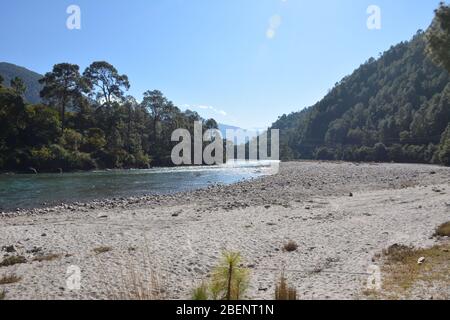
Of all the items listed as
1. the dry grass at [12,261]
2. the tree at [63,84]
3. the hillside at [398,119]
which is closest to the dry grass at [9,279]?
the dry grass at [12,261]

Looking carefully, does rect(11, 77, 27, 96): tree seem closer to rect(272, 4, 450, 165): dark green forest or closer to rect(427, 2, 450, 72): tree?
rect(427, 2, 450, 72): tree

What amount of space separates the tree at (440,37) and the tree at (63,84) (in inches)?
2830

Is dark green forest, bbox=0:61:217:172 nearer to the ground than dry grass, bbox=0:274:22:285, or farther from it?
farther from it

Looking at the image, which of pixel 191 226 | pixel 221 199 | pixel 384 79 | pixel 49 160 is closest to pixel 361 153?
pixel 384 79

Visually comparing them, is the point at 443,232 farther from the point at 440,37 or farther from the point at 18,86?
the point at 18,86

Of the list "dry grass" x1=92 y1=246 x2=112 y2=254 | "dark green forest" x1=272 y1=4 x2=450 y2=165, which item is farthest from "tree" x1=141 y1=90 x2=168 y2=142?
"dry grass" x1=92 y1=246 x2=112 y2=254

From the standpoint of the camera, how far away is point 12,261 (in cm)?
1219

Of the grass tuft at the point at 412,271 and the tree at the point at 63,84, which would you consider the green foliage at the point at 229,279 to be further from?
the tree at the point at 63,84

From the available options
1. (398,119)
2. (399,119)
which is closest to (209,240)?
(399,119)

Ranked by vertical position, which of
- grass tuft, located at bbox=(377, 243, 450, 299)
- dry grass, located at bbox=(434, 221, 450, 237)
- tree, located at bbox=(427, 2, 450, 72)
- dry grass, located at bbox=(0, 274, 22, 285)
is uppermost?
tree, located at bbox=(427, 2, 450, 72)

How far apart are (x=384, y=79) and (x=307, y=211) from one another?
18809 cm

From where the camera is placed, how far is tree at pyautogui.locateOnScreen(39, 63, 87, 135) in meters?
77.2

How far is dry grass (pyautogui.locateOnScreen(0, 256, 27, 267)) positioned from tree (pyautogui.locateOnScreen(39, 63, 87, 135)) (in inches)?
2756
